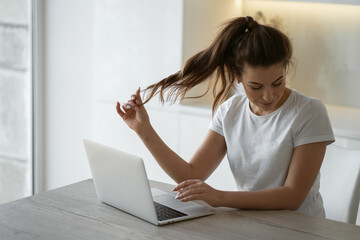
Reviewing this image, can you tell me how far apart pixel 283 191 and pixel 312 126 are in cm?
24

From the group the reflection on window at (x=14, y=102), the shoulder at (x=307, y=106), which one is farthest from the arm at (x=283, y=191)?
the reflection on window at (x=14, y=102)

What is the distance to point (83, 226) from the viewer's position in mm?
1562

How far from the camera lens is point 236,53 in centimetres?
188

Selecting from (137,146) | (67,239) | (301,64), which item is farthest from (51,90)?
(67,239)

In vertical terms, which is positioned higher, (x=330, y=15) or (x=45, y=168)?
(x=330, y=15)

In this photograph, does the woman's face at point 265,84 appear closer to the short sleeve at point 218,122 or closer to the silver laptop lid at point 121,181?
the short sleeve at point 218,122

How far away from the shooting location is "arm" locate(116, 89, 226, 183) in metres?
1.94

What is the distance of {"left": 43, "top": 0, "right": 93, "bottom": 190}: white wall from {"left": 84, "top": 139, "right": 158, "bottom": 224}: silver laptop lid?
72.2 inches

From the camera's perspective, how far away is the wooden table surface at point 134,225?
150 centimetres


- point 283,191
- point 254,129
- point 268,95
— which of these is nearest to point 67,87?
point 254,129

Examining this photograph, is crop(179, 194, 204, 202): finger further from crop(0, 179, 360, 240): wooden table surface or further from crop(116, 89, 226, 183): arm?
crop(116, 89, 226, 183): arm

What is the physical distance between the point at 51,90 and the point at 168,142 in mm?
1006

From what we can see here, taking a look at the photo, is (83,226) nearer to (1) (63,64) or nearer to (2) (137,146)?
(2) (137,146)

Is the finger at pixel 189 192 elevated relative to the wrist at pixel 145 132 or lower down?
lower down
